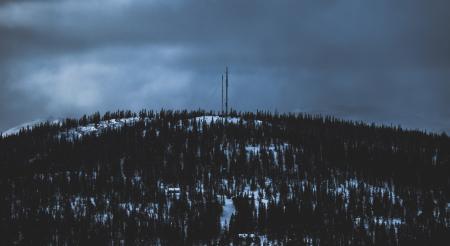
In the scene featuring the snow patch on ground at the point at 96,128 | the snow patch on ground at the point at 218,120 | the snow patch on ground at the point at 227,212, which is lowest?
the snow patch on ground at the point at 227,212

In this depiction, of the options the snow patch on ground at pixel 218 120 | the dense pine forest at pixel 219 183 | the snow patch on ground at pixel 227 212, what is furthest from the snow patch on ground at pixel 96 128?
the snow patch on ground at pixel 227 212

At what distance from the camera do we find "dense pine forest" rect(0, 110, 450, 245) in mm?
59844

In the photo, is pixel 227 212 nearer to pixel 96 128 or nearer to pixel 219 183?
pixel 219 183

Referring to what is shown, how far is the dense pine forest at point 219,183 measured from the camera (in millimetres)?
59844

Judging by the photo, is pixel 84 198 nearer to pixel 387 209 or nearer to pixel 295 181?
pixel 295 181

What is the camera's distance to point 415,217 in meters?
65.4

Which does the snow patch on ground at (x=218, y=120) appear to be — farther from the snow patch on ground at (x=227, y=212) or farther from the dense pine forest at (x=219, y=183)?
the snow patch on ground at (x=227, y=212)

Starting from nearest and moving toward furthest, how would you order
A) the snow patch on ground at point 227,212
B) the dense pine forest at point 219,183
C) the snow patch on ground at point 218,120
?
the dense pine forest at point 219,183 → the snow patch on ground at point 227,212 → the snow patch on ground at point 218,120

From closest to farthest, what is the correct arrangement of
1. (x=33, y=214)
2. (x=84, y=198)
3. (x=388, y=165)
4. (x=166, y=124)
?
1. (x=33, y=214)
2. (x=84, y=198)
3. (x=388, y=165)
4. (x=166, y=124)

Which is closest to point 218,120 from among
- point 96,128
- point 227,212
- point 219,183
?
point 96,128

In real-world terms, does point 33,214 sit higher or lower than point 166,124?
lower

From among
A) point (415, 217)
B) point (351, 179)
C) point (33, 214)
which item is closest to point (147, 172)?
point (33, 214)

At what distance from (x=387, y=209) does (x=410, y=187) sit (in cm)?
1052

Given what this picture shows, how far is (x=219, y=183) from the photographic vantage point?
2785 inches
